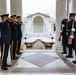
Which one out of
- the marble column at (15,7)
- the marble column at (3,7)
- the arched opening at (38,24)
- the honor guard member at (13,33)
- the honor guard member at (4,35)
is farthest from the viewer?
the arched opening at (38,24)

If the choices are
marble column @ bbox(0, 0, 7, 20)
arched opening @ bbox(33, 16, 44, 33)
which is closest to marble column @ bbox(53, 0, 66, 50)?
marble column @ bbox(0, 0, 7, 20)

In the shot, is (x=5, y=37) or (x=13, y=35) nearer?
(x=5, y=37)

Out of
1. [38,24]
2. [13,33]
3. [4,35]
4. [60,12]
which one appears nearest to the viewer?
[4,35]

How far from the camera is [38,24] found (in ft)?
108

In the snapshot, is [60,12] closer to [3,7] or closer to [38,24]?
[3,7]

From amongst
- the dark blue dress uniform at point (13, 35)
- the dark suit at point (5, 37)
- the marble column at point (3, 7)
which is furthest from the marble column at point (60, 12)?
the dark suit at point (5, 37)

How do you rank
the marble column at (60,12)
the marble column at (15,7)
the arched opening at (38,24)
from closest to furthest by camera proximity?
the marble column at (60,12) < the marble column at (15,7) < the arched opening at (38,24)

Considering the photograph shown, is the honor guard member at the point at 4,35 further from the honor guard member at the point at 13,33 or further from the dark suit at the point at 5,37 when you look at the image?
the honor guard member at the point at 13,33

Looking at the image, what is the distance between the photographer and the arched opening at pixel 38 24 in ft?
107

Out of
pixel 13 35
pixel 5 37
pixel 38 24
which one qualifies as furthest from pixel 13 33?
pixel 38 24

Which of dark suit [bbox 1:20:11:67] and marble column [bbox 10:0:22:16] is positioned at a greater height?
marble column [bbox 10:0:22:16]

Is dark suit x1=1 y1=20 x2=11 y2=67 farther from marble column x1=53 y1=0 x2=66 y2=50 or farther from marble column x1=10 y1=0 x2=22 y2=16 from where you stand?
marble column x1=10 y1=0 x2=22 y2=16

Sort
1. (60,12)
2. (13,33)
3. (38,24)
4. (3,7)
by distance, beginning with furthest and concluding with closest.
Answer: (38,24) → (60,12) → (3,7) → (13,33)

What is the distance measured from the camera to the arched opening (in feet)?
107
